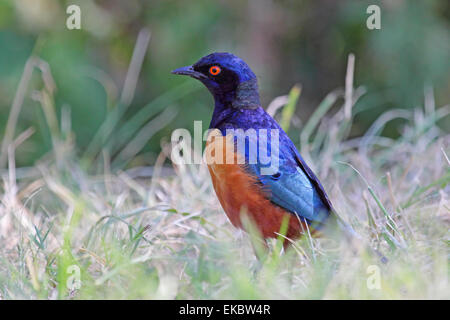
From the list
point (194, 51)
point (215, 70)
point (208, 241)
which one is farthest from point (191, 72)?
point (194, 51)

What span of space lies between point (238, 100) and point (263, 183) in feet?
1.45

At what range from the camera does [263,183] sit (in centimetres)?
273

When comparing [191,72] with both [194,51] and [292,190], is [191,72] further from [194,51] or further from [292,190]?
[194,51]

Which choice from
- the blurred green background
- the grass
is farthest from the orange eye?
the blurred green background

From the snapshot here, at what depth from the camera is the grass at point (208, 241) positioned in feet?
7.29

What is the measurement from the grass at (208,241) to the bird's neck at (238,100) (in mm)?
483

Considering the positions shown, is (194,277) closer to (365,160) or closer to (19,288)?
(19,288)

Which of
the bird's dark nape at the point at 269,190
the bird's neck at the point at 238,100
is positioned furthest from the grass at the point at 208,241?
the bird's neck at the point at 238,100

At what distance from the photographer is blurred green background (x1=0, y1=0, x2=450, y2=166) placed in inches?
186

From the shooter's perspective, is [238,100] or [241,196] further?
[238,100]

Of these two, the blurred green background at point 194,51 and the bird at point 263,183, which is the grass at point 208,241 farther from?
the blurred green background at point 194,51

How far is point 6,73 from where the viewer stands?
15.6ft

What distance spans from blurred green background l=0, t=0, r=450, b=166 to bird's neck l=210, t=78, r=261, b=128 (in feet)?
5.76

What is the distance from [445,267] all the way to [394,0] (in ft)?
9.68
